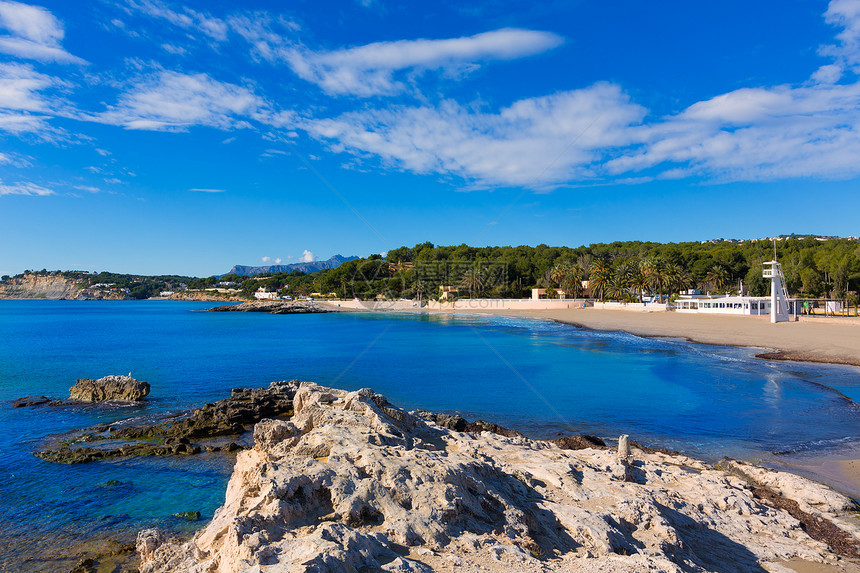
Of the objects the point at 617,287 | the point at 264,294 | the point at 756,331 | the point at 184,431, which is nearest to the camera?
the point at 184,431

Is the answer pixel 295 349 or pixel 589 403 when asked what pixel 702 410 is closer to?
pixel 589 403

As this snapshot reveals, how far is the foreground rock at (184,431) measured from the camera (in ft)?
43.8

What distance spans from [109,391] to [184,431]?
27.8 feet

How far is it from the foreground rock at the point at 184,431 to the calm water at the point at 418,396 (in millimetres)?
631

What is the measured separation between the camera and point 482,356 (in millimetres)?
34469

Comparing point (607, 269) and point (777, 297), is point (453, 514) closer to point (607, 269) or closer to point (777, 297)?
point (777, 297)

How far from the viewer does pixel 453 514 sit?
17.7 ft

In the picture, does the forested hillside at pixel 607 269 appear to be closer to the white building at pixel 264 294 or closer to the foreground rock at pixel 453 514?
the white building at pixel 264 294

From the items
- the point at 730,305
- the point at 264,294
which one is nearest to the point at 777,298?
the point at 730,305

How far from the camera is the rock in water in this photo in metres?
20.8

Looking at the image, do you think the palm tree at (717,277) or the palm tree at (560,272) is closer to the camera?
the palm tree at (717,277)

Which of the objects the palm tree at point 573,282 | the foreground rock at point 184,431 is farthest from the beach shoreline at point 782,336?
the palm tree at point 573,282

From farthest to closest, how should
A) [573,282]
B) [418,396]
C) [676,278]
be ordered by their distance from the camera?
[573,282]
[676,278]
[418,396]

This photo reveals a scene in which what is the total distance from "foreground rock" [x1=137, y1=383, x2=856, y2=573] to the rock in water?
15523 millimetres
